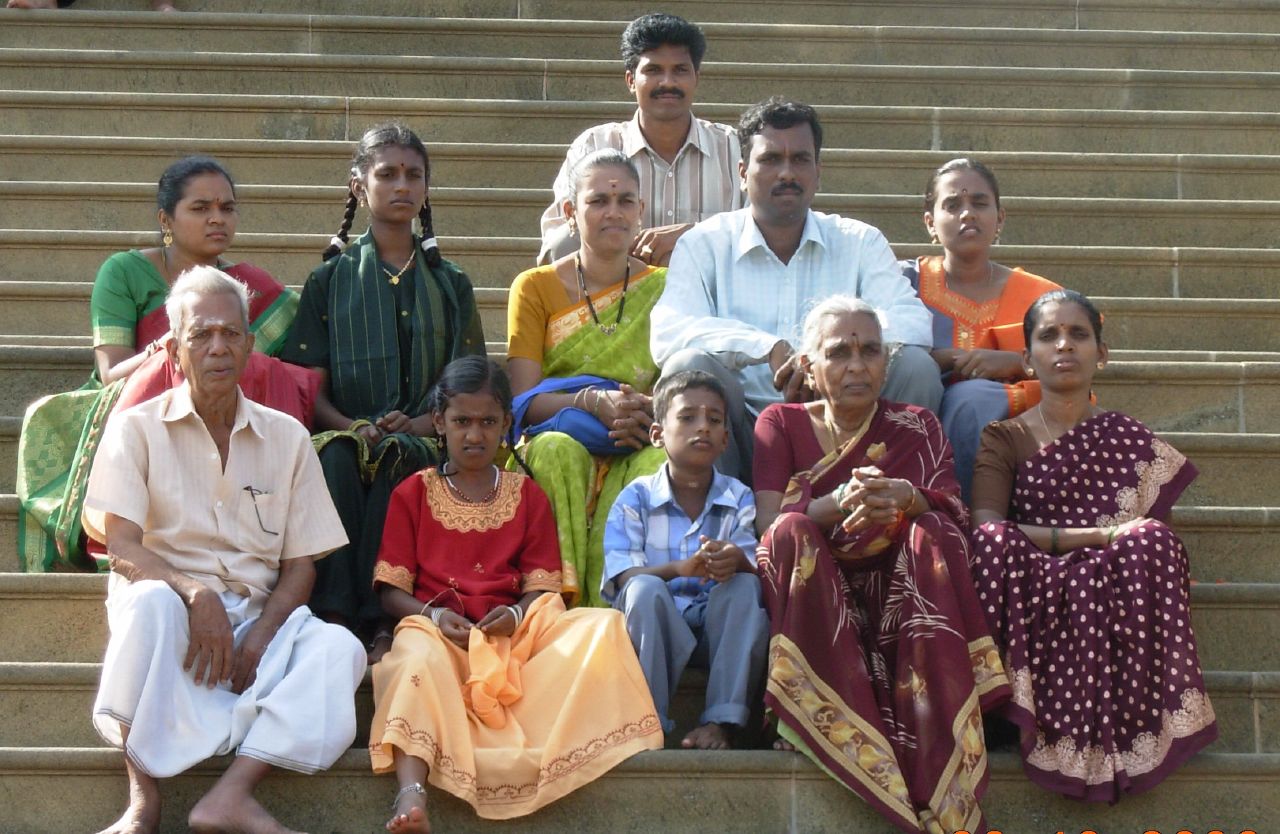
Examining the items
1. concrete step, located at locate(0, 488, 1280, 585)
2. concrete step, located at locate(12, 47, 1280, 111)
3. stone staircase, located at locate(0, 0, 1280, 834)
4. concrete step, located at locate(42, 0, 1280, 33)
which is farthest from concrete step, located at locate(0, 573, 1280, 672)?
concrete step, located at locate(42, 0, 1280, 33)

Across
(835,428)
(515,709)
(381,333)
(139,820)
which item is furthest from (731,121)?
(139,820)

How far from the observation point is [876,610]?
3.72 metres

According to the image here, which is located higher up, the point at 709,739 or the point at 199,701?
the point at 199,701

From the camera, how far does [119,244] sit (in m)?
5.43

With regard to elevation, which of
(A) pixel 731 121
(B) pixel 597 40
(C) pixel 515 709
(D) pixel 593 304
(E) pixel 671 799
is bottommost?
(E) pixel 671 799

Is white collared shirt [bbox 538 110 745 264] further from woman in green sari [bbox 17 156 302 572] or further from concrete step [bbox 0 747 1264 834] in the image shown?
concrete step [bbox 0 747 1264 834]

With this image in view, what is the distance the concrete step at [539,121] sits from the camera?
6.26 metres

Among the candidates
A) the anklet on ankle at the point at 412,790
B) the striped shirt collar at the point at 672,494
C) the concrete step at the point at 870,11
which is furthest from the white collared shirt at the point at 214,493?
the concrete step at the point at 870,11

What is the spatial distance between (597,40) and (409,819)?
420 cm

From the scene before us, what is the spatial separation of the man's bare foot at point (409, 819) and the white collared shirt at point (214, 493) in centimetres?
60

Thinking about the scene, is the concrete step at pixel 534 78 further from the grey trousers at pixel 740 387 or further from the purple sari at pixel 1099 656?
the purple sari at pixel 1099 656

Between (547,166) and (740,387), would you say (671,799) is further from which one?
(547,166)

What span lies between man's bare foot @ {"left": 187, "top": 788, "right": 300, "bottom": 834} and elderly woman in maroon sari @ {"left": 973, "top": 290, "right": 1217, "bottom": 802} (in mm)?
1414

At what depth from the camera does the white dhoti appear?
11.0 feet
